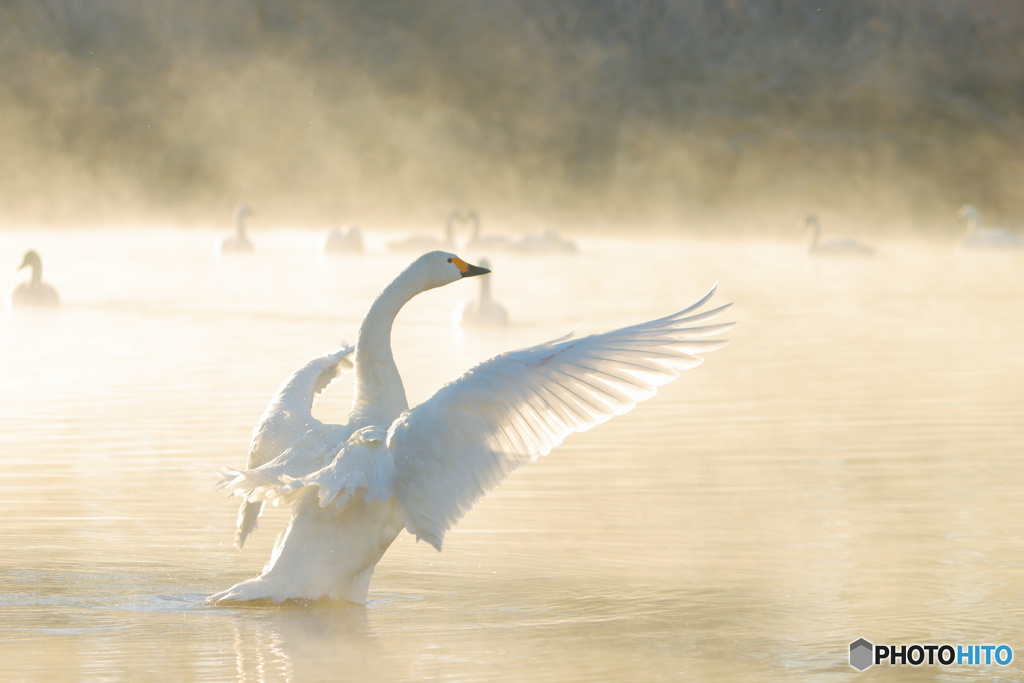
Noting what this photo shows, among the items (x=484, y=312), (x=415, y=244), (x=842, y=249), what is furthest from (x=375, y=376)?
(x=842, y=249)

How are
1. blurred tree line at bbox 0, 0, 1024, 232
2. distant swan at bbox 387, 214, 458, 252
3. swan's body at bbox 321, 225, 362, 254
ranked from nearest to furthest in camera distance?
1. swan's body at bbox 321, 225, 362, 254
2. distant swan at bbox 387, 214, 458, 252
3. blurred tree line at bbox 0, 0, 1024, 232

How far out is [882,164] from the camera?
48125mm

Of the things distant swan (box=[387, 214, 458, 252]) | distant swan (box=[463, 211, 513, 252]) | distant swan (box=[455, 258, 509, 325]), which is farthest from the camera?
distant swan (box=[463, 211, 513, 252])

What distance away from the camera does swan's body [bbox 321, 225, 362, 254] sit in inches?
1157

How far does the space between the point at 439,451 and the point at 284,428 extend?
3.11 ft

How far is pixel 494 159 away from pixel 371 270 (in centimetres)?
2311

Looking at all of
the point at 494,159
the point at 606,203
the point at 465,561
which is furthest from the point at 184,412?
the point at 494,159

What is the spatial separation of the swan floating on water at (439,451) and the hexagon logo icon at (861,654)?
3.63 ft

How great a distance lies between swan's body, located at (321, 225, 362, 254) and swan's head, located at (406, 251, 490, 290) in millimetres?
22799

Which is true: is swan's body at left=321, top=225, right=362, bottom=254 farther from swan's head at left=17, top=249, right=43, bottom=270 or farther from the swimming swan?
the swimming swan

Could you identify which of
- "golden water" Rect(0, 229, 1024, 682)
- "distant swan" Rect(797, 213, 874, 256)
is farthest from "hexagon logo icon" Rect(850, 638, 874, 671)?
"distant swan" Rect(797, 213, 874, 256)

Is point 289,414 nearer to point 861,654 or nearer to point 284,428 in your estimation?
point 284,428

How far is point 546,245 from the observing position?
3088 cm

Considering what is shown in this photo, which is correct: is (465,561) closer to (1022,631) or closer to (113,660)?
(113,660)
